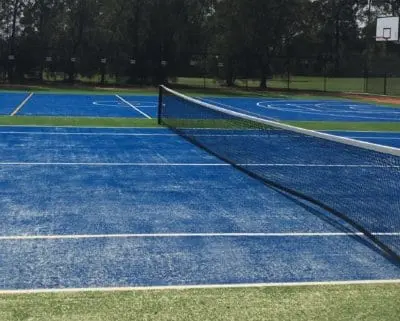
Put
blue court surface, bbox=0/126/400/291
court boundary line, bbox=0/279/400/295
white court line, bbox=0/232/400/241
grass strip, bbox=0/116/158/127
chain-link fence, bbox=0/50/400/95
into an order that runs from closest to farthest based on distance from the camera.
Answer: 1. court boundary line, bbox=0/279/400/295
2. blue court surface, bbox=0/126/400/291
3. white court line, bbox=0/232/400/241
4. grass strip, bbox=0/116/158/127
5. chain-link fence, bbox=0/50/400/95

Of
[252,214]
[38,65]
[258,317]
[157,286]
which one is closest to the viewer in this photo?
[258,317]

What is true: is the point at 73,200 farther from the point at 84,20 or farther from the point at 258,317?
the point at 84,20

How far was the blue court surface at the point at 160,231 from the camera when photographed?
5930mm

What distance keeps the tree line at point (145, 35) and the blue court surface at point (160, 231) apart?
37556 millimetres

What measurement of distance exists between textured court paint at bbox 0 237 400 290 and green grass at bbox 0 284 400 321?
32 cm

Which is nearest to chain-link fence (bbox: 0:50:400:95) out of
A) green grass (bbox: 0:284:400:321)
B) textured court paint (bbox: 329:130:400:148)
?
textured court paint (bbox: 329:130:400:148)

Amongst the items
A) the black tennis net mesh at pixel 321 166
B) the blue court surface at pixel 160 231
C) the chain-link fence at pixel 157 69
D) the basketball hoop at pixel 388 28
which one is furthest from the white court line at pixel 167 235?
the chain-link fence at pixel 157 69

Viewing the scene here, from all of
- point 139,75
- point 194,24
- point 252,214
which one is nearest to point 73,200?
point 252,214

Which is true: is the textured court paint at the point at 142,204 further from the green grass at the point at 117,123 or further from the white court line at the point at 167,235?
the green grass at the point at 117,123

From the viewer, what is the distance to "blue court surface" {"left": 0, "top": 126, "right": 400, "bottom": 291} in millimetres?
5930

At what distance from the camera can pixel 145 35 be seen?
50.0 meters

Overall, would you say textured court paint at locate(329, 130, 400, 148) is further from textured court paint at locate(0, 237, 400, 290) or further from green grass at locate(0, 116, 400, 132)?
textured court paint at locate(0, 237, 400, 290)

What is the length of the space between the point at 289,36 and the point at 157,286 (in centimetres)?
4850

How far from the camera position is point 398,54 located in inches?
3063
